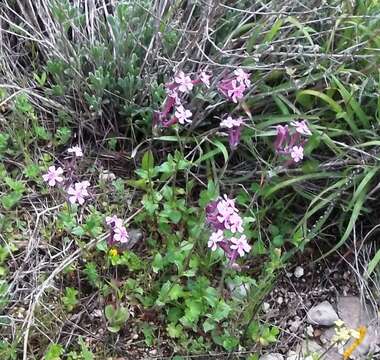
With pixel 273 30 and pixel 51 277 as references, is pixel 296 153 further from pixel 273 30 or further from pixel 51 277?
pixel 51 277

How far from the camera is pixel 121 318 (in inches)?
75.4

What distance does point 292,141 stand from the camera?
6.48 ft

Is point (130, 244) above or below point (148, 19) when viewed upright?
below

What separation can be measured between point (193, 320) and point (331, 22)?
1076 millimetres

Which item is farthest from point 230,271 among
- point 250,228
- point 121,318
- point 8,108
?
point 8,108

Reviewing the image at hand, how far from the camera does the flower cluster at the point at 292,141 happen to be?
1942mm

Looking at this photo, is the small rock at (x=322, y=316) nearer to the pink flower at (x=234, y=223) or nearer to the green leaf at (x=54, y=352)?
the pink flower at (x=234, y=223)

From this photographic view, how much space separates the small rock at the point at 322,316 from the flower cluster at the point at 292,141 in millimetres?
469

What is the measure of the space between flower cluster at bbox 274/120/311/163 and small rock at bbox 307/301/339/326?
0.47m

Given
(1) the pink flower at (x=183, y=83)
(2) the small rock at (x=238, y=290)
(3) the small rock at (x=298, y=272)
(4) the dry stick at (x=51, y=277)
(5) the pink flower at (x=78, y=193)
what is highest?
(1) the pink flower at (x=183, y=83)

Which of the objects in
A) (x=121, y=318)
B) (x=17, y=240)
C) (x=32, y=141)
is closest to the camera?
(x=121, y=318)

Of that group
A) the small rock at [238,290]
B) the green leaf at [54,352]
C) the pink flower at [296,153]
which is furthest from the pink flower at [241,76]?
the green leaf at [54,352]

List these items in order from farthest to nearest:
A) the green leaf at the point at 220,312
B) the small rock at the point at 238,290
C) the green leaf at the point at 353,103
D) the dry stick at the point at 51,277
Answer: the green leaf at the point at 353,103, the small rock at the point at 238,290, the green leaf at the point at 220,312, the dry stick at the point at 51,277

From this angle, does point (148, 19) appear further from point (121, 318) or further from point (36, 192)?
point (121, 318)
